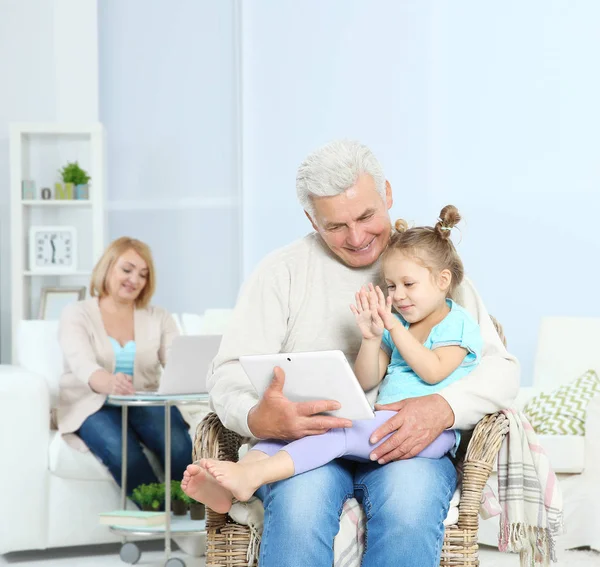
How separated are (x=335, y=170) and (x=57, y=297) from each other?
145 inches

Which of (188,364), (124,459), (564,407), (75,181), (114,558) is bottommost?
(114,558)

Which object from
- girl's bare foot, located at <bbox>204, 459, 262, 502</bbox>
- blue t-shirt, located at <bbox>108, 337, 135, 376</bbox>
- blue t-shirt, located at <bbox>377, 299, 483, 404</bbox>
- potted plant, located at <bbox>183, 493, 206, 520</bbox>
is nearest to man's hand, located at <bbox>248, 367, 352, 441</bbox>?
girl's bare foot, located at <bbox>204, 459, 262, 502</bbox>

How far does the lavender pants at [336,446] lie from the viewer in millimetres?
1653

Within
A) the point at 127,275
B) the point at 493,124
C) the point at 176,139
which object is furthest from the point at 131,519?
the point at 176,139

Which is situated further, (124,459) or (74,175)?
(74,175)

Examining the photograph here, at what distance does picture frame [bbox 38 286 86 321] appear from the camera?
5.25 m

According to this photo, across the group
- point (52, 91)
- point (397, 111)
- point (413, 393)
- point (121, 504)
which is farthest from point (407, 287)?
point (52, 91)

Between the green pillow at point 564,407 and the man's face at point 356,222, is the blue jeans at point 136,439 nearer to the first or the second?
the green pillow at point 564,407

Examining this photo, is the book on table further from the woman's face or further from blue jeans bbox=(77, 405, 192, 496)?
the woman's face

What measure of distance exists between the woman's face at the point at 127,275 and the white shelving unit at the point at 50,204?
1.73m

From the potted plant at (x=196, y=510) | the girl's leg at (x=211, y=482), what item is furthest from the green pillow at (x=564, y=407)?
the girl's leg at (x=211, y=482)

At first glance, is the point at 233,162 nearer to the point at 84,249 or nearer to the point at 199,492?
the point at 84,249

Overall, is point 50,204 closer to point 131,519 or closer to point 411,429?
point 131,519

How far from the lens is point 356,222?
1.91 m
